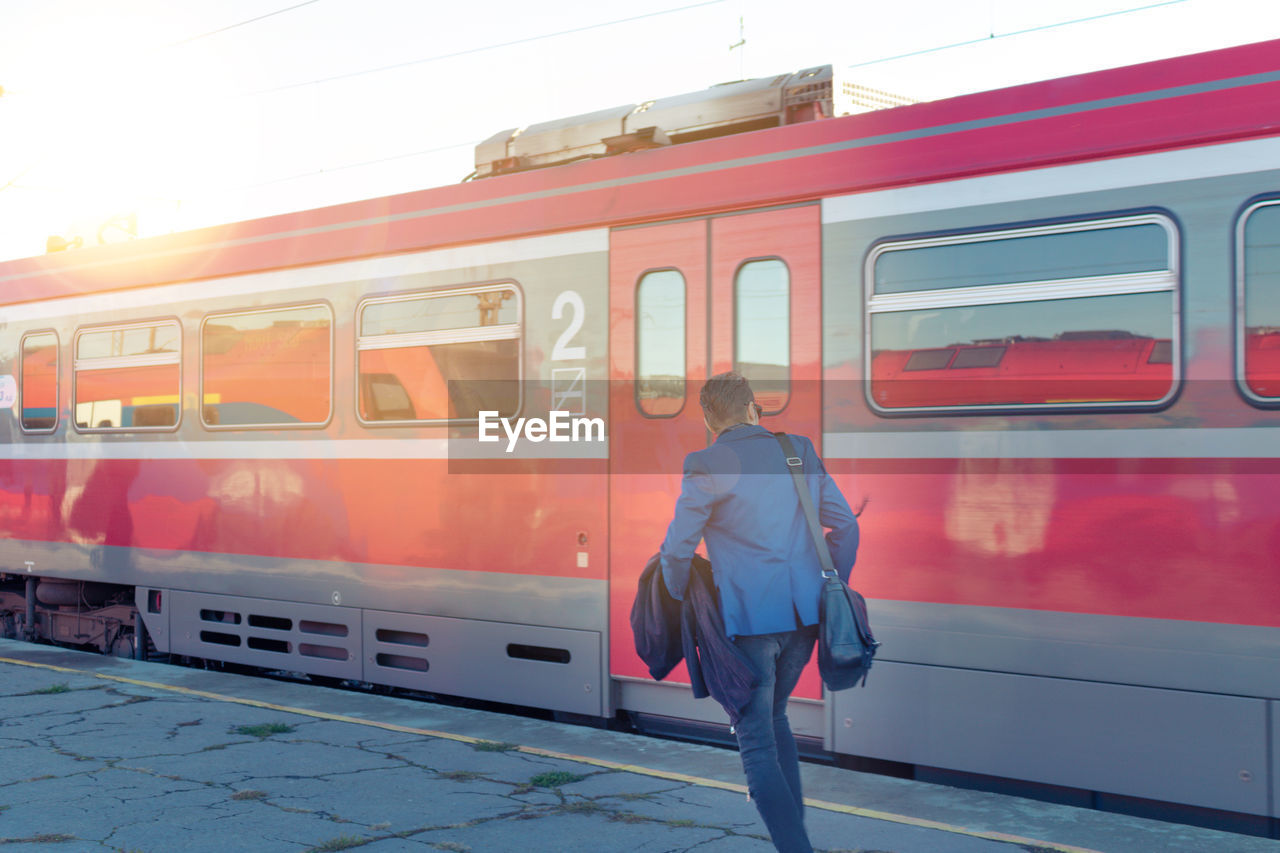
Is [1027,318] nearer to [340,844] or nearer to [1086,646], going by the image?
[1086,646]

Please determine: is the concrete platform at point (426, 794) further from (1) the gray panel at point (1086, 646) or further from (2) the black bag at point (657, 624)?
(2) the black bag at point (657, 624)

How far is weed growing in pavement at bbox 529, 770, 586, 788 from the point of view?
19.1 feet

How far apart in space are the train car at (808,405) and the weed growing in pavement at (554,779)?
744 mm

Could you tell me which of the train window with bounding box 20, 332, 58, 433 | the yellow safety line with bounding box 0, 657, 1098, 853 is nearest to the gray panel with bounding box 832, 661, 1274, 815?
the yellow safety line with bounding box 0, 657, 1098, 853

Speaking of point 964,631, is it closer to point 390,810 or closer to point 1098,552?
point 1098,552

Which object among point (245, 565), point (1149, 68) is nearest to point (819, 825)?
point (1149, 68)

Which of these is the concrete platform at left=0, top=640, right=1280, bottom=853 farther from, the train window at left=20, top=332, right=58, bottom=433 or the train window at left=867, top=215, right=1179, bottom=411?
the train window at left=20, top=332, right=58, bottom=433

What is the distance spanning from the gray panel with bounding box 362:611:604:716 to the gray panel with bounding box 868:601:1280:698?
183 centimetres

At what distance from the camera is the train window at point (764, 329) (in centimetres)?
602

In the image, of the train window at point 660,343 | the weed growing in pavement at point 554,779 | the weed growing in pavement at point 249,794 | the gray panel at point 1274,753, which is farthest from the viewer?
the train window at point 660,343

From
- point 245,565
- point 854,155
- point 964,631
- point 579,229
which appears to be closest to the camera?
point 964,631

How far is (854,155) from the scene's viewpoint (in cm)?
586

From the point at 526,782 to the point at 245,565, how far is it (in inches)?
138

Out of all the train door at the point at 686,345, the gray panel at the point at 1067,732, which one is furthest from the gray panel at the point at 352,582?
the gray panel at the point at 1067,732
